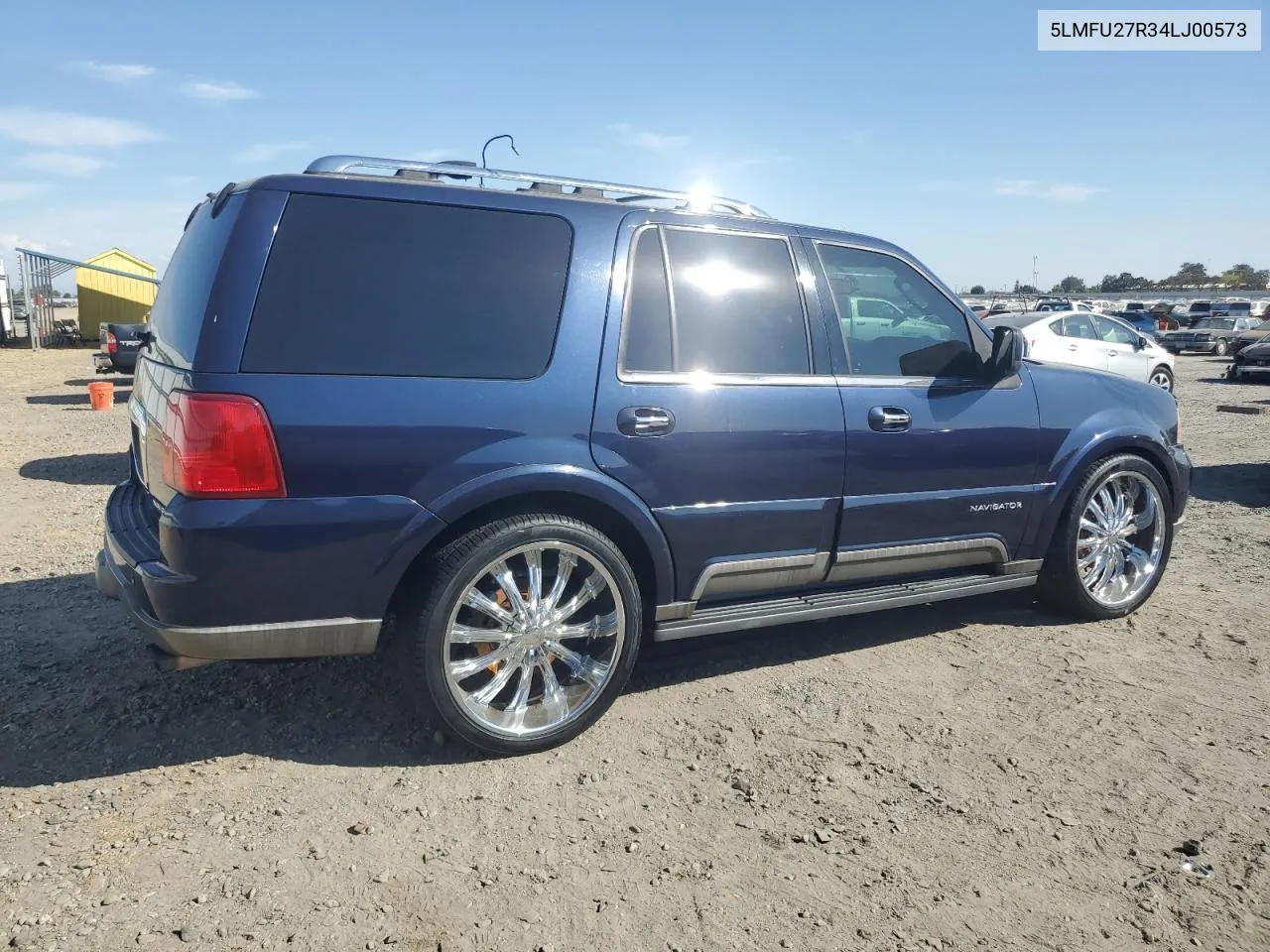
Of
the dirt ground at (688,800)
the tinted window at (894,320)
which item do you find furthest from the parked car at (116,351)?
the tinted window at (894,320)

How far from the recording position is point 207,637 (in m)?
2.82

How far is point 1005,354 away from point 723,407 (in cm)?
151

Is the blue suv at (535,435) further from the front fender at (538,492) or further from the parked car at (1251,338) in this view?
the parked car at (1251,338)

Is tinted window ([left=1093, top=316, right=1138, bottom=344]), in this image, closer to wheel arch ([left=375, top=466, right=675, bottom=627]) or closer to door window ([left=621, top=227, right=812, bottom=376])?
door window ([left=621, top=227, right=812, bottom=376])

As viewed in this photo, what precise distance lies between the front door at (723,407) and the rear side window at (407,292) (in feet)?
1.03

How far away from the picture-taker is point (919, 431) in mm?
3965

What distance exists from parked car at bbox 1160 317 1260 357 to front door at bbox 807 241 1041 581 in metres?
33.7

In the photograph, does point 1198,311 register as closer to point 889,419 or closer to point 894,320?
point 894,320

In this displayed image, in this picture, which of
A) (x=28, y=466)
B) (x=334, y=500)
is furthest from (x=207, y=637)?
(x=28, y=466)

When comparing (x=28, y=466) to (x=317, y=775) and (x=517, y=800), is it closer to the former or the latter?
(x=317, y=775)

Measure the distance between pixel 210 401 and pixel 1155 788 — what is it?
3289mm

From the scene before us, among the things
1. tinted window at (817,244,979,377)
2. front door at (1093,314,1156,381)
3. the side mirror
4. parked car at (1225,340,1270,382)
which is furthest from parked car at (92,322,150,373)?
parked car at (1225,340,1270,382)

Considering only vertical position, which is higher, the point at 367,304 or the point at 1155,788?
the point at 367,304

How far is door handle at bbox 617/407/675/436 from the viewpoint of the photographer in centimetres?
331
